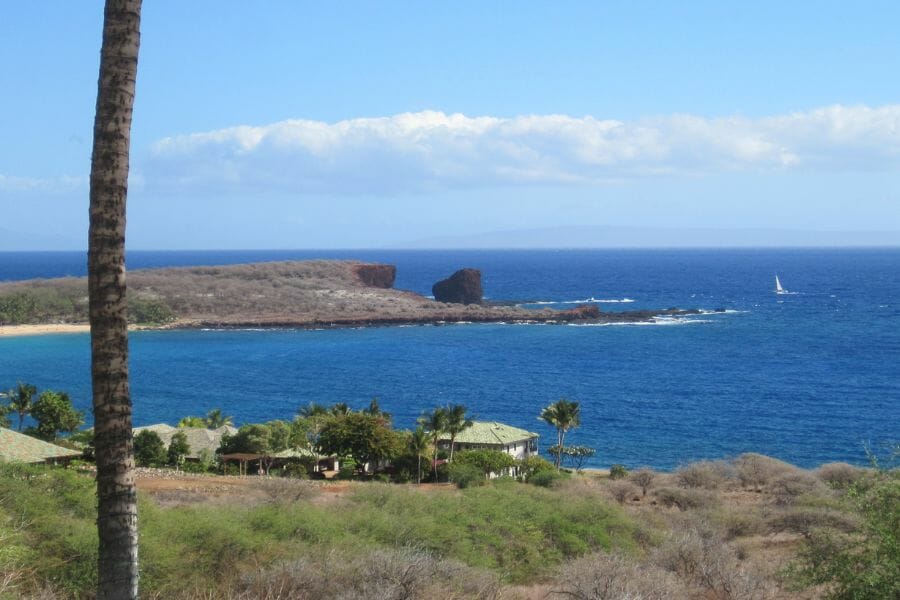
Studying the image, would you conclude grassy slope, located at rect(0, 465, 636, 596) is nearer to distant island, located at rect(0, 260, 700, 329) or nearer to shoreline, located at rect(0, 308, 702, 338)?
shoreline, located at rect(0, 308, 702, 338)

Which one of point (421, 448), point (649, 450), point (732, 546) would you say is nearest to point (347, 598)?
point (732, 546)

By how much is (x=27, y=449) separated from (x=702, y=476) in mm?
23385

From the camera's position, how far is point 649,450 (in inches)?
1825

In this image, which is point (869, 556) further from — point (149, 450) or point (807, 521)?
point (149, 450)

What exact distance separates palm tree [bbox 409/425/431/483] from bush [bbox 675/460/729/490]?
9683 mm

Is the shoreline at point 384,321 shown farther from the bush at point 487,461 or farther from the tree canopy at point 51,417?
the bush at point 487,461

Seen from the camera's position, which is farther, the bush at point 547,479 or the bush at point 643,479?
the bush at point 643,479

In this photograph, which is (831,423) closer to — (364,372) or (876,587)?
(364,372)

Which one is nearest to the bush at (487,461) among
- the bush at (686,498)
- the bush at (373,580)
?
the bush at (686,498)

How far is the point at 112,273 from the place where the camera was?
7438 mm

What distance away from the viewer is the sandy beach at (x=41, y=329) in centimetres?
9644

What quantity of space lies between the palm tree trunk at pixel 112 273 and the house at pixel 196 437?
108 ft

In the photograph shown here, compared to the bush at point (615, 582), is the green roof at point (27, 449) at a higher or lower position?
lower

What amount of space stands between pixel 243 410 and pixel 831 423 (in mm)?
34145
